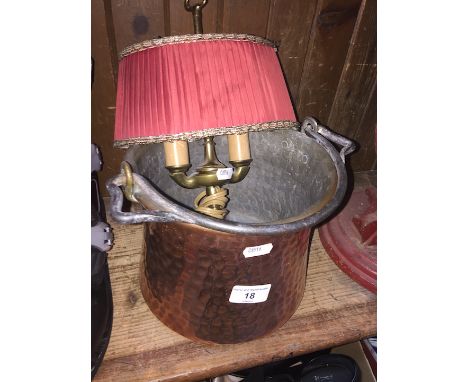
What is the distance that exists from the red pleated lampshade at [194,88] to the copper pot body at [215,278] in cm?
15

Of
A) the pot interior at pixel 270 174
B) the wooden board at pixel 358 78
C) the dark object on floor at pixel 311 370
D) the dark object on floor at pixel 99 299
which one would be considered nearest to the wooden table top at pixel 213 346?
the dark object on floor at pixel 99 299

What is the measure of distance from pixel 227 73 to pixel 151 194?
20 centimetres

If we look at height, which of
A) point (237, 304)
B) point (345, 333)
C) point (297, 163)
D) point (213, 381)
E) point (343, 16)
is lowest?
point (213, 381)

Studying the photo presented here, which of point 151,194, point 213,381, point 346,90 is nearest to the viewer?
point 151,194

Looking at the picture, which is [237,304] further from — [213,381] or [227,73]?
[213,381]

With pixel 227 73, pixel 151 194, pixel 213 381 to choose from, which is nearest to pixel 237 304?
pixel 151 194

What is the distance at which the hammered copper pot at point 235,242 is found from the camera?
1.75 ft

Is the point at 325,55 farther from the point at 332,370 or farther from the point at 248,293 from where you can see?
the point at 332,370

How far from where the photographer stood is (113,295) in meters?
0.79

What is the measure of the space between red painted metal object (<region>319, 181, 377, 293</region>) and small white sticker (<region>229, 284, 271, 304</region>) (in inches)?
11.5

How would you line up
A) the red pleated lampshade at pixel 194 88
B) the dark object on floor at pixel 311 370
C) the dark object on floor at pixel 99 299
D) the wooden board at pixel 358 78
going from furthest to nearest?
the dark object on floor at pixel 311 370 → the wooden board at pixel 358 78 → the dark object on floor at pixel 99 299 → the red pleated lampshade at pixel 194 88

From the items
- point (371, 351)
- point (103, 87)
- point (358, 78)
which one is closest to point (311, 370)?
point (371, 351)

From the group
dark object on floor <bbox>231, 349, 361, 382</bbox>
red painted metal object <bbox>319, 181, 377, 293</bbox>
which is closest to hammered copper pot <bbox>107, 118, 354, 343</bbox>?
red painted metal object <bbox>319, 181, 377, 293</bbox>

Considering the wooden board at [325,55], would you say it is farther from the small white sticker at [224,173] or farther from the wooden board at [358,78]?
the small white sticker at [224,173]
